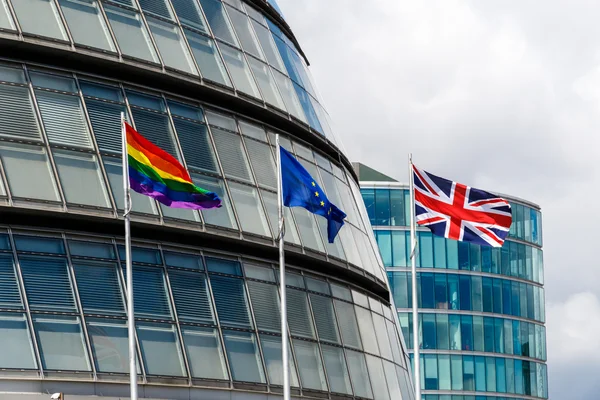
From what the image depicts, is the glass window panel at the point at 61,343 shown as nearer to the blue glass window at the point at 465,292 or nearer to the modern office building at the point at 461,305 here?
the modern office building at the point at 461,305

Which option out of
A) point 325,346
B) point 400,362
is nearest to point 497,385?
point 400,362

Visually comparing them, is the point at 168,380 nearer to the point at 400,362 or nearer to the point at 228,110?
the point at 228,110

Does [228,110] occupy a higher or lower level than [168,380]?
higher

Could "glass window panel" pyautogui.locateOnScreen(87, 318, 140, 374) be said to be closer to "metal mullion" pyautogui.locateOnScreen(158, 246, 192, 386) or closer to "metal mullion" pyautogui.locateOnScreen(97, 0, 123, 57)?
"metal mullion" pyautogui.locateOnScreen(158, 246, 192, 386)

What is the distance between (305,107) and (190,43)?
197 inches

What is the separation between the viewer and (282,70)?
3347 cm

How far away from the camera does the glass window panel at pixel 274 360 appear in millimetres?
27516

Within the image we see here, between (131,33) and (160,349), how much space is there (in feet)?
23.9

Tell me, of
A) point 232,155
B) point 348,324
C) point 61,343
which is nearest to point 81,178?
point 61,343

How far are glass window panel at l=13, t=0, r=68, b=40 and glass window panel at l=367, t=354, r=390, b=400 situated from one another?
11037 mm

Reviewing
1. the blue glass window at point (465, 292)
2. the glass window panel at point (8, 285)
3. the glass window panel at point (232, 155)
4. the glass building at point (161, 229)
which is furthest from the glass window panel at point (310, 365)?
the blue glass window at point (465, 292)

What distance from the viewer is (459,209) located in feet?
101

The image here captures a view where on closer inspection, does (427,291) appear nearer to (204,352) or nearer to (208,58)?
(208,58)

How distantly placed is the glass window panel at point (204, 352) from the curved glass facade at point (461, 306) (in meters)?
58.0
